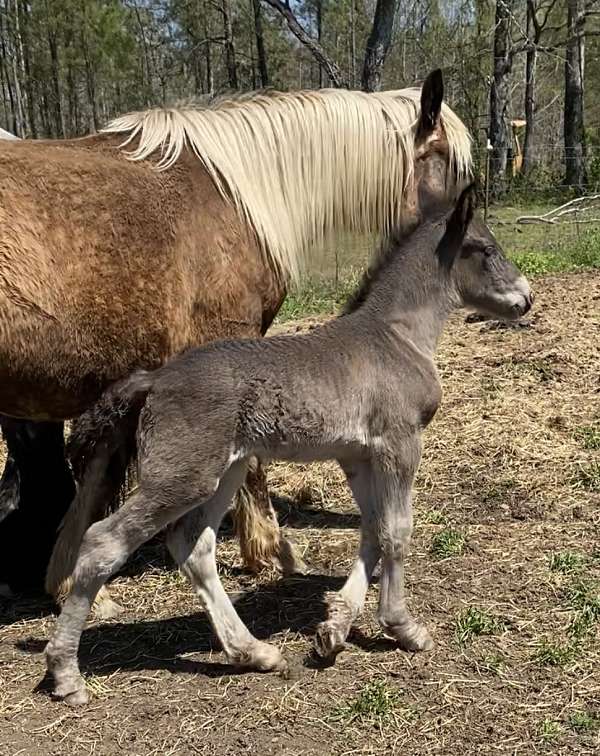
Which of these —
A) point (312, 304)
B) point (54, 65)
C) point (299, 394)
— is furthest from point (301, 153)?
point (54, 65)

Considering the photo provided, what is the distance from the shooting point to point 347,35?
34.6m

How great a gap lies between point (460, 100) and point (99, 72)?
1477 centimetres

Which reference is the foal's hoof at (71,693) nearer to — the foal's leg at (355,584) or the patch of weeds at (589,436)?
the foal's leg at (355,584)

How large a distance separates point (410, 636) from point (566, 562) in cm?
99

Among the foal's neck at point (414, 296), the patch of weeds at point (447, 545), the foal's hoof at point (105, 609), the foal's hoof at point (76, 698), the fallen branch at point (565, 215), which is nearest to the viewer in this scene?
the foal's hoof at point (76, 698)

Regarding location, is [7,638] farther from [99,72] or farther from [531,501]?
[99,72]

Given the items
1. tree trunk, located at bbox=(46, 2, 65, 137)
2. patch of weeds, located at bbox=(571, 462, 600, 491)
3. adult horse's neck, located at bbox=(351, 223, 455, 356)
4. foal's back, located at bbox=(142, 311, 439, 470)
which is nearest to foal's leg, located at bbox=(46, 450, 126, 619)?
foal's back, located at bbox=(142, 311, 439, 470)

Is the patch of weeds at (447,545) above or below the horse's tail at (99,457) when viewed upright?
below

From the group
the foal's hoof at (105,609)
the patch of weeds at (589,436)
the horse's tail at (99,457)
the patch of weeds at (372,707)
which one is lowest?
the foal's hoof at (105,609)

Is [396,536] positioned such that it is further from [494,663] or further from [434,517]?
[434,517]

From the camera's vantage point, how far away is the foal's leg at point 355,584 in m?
2.76

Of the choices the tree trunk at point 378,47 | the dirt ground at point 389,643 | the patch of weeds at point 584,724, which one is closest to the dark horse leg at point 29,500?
the dirt ground at point 389,643

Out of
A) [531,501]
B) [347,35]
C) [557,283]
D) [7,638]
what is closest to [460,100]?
[347,35]

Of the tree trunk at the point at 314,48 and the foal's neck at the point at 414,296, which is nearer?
the foal's neck at the point at 414,296
